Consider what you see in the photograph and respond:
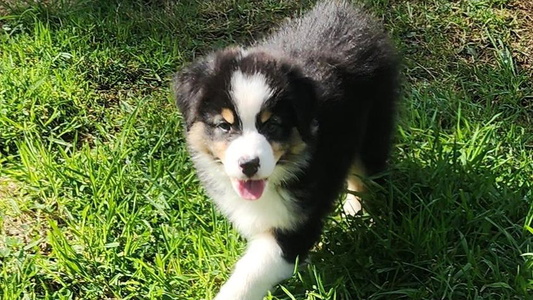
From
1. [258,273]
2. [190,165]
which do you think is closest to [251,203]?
[258,273]

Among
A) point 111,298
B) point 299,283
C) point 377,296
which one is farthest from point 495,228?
point 111,298

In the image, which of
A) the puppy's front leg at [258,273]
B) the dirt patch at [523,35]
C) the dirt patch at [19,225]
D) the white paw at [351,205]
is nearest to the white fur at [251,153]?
the puppy's front leg at [258,273]

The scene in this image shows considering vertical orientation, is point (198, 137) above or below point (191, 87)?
below

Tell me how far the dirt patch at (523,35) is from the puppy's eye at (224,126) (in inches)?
93.9

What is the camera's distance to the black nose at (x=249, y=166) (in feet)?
9.14

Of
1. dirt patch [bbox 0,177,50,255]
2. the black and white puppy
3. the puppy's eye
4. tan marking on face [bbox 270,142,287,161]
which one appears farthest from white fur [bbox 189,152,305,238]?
dirt patch [bbox 0,177,50,255]

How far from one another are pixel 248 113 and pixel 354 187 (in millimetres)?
1091

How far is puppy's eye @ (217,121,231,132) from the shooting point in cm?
292

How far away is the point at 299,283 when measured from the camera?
10.5ft

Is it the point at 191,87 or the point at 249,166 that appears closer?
the point at 249,166

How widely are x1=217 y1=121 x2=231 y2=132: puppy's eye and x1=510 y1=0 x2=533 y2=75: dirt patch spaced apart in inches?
93.9

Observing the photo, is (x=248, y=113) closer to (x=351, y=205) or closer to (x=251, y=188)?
(x=251, y=188)

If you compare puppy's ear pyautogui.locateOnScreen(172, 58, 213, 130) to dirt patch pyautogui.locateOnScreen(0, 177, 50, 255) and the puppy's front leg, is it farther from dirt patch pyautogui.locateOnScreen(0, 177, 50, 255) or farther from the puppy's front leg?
dirt patch pyautogui.locateOnScreen(0, 177, 50, 255)

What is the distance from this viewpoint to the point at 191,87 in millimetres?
3057
